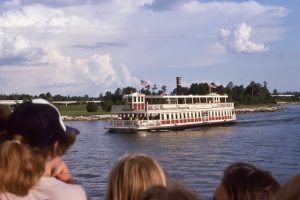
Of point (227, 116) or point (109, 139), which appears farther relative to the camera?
point (227, 116)

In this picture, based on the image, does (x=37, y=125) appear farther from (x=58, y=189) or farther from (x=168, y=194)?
(x=168, y=194)

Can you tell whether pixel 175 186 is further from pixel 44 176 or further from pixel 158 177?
pixel 44 176

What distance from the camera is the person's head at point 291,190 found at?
7.11ft

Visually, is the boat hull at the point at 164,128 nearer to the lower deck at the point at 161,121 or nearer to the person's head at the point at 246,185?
the lower deck at the point at 161,121

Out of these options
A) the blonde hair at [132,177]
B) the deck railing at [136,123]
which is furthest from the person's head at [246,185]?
the deck railing at [136,123]

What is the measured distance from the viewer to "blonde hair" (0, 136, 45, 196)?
326 centimetres

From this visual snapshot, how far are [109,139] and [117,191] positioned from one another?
4818cm

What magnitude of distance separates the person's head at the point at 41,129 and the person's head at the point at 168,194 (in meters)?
1.03

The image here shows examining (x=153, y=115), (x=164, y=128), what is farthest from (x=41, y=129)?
(x=153, y=115)

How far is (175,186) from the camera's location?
9.57ft

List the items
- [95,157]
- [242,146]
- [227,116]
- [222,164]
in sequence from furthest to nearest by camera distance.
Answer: [227,116] → [242,146] → [95,157] → [222,164]

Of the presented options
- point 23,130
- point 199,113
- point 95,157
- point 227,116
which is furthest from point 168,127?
point 23,130

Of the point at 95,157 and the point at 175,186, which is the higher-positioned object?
the point at 175,186

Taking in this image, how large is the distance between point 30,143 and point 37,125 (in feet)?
0.42
